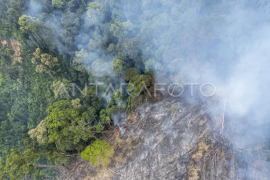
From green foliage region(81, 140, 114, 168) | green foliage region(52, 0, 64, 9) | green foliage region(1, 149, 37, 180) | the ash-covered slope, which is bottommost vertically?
green foliage region(1, 149, 37, 180)

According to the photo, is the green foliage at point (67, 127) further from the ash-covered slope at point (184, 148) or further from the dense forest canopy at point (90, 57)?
the ash-covered slope at point (184, 148)

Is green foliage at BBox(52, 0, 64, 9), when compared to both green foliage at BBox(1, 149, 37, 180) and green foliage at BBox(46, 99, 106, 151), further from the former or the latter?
green foliage at BBox(1, 149, 37, 180)

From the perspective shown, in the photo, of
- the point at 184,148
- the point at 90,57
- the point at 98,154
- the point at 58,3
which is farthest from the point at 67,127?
the point at 58,3

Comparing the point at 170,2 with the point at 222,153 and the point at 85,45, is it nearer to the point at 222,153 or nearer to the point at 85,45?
the point at 85,45

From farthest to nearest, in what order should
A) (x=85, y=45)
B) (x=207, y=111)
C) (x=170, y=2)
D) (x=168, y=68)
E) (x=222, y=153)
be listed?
(x=85, y=45) → (x=170, y=2) → (x=168, y=68) → (x=207, y=111) → (x=222, y=153)

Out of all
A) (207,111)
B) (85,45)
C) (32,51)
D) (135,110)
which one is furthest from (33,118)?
(207,111)

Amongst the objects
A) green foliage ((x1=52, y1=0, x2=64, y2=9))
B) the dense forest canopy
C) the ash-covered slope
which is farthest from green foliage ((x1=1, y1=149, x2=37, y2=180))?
green foliage ((x1=52, y1=0, x2=64, y2=9))
